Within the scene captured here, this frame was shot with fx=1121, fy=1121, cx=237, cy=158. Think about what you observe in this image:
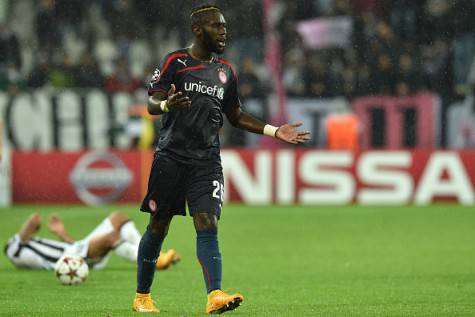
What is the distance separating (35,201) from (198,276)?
988 centimetres

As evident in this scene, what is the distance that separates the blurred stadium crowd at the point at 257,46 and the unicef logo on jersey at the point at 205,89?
13662mm

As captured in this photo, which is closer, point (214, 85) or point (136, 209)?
point (214, 85)

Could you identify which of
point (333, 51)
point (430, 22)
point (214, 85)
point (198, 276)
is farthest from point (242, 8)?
point (214, 85)

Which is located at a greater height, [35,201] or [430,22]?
[430,22]

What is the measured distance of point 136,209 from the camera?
17.9 metres

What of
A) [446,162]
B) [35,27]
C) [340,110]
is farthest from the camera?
[35,27]

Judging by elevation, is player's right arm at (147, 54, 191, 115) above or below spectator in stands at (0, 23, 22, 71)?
below

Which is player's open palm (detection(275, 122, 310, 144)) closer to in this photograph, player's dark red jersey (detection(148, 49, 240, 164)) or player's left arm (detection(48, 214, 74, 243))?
player's dark red jersey (detection(148, 49, 240, 164))

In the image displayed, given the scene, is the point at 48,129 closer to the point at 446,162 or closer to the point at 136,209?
the point at 136,209

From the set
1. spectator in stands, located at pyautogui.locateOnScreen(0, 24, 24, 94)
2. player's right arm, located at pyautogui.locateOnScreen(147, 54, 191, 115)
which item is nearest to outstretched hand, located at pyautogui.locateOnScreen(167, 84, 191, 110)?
player's right arm, located at pyautogui.locateOnScreen(147, 54, 191, 115)

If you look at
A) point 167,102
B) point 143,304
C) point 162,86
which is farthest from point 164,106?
point 143,304

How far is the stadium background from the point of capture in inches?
755

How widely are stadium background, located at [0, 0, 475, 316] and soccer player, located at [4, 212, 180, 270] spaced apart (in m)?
5.76

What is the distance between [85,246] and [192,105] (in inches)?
117
